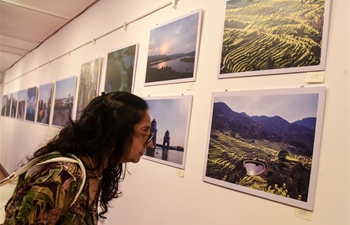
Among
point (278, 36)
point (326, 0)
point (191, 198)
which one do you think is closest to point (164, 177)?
point (191, 198)

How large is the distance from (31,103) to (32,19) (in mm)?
2522

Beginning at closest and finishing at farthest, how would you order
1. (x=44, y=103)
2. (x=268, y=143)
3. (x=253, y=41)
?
1. (x=268, y=143)
2. (x=253, y=41)
3. (x=44, y=103)

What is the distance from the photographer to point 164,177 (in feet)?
8.45

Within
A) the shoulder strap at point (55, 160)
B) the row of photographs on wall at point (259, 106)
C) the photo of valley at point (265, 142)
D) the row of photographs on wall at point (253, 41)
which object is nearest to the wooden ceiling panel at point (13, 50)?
the row of photographs on wall at point (253, 41)

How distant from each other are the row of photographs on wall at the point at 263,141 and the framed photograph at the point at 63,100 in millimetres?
2966

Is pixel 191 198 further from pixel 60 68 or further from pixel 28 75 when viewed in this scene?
pixel 28 75

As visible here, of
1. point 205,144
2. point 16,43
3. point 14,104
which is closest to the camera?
point 205,144

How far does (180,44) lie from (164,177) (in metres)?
1.15

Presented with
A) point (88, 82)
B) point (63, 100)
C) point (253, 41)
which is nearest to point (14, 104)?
point (63, 100)

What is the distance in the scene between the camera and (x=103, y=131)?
4.22ft

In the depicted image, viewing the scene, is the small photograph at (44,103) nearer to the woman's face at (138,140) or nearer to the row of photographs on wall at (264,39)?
the row of photographs on wall at (264,39)

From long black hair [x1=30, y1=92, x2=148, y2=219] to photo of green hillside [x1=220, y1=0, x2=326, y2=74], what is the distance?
88 centimetres

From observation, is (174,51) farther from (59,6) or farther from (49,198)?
(59,6)

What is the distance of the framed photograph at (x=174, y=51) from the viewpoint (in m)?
2.41
